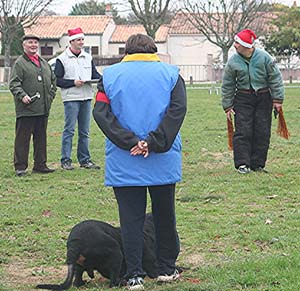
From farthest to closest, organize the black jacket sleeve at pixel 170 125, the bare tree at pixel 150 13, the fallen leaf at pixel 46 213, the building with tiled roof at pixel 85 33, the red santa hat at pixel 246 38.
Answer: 1. the building with tiled roof at pixel 85 33
2. the bare tree at pixel 150 13
3. the red santa hat at pixel 246 38
4. the fallen leaf at pixel 46 213
5. the black jacket sleeve at pixel 170 125

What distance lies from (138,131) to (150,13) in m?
45.3

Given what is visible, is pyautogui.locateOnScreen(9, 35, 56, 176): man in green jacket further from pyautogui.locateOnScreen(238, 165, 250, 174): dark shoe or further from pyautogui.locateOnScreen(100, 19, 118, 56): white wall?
pyautogui.locateOnScreen(100, 19, 118, 56): white wall

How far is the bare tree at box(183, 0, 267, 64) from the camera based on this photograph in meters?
55.8

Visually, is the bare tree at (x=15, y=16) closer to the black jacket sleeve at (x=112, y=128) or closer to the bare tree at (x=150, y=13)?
the bare tree at (x=150, y=13)

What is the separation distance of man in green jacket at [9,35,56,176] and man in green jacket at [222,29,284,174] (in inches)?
97.7

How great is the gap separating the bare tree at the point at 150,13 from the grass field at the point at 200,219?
36.3 metres

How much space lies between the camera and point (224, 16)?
56.1 m

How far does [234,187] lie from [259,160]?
1161mm

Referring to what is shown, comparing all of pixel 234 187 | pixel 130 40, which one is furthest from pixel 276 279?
pixel 234 187

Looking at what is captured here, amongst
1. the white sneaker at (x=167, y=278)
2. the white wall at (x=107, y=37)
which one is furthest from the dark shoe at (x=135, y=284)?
the white wall at (x=107, y=37)

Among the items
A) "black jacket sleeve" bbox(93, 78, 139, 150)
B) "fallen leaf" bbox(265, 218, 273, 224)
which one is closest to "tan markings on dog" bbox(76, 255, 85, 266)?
"black jacket sleeve" bbox(93, 78, 139, 150)

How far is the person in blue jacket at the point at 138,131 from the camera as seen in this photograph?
563cm

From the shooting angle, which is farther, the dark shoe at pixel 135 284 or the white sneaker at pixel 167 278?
the white sneaker at pixel 167 278

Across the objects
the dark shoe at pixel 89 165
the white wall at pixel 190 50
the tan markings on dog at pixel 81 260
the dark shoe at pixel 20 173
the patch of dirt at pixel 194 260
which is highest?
the tan markings on dog at pixel 81 260
